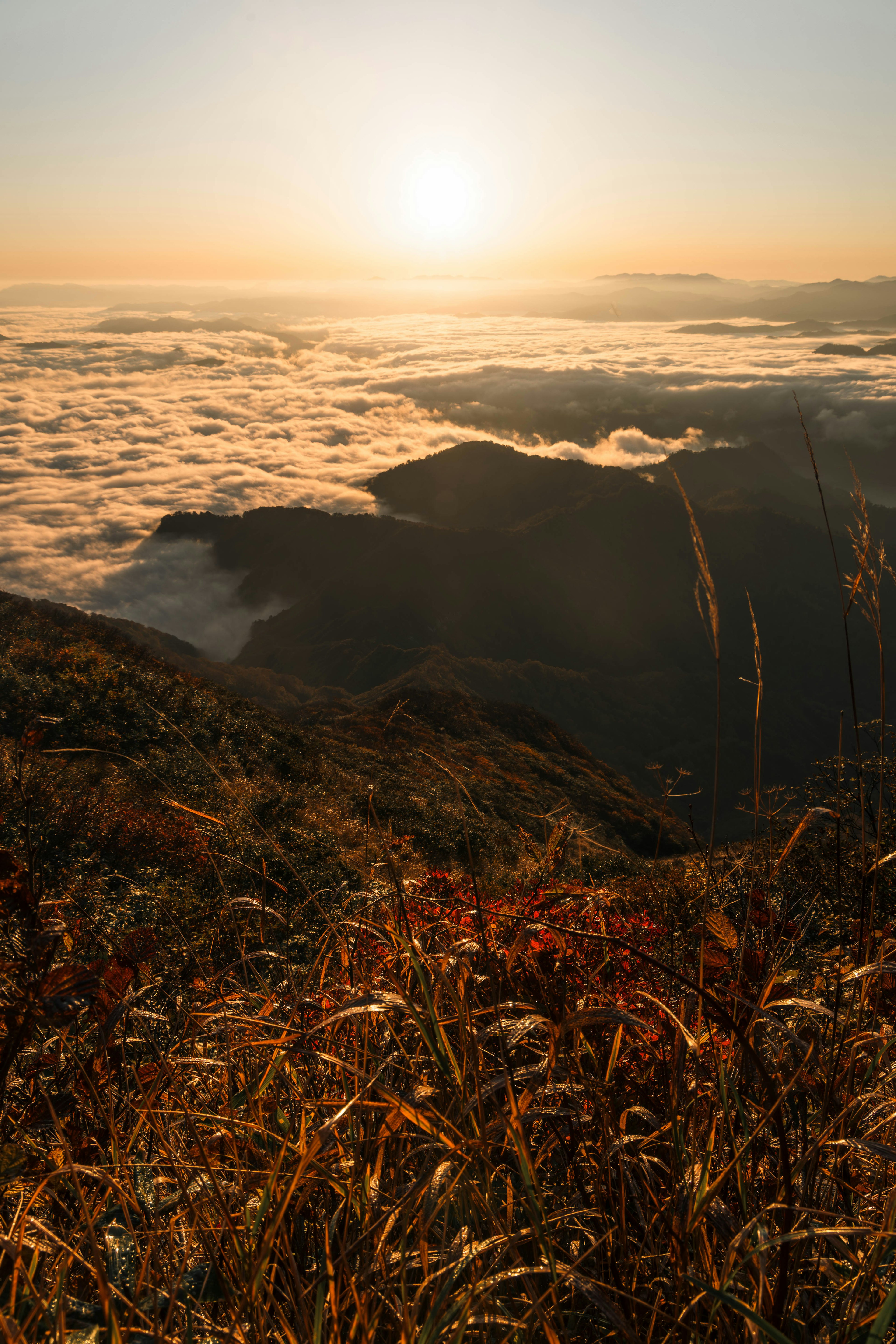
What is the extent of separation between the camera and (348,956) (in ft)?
6.84

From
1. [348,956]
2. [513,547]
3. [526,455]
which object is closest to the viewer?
[348,956]

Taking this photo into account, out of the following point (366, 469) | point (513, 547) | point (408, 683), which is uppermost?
point (366, 469)

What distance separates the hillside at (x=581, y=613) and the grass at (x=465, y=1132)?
2375 inches

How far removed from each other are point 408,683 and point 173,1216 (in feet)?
191

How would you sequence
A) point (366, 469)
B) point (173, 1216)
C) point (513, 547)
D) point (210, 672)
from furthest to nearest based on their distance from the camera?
point (366, 469) < point (513, 547) < point (210, 672) < point (173, 1216)

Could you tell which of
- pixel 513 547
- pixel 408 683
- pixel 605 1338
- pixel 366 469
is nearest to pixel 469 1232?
pixel 605 1338

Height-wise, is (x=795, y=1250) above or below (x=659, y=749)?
above

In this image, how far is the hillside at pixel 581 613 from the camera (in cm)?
8300

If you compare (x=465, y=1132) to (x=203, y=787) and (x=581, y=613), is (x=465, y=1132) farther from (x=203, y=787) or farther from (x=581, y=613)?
(x=581, y=613)

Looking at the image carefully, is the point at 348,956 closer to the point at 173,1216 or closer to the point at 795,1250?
the point at 173,1216

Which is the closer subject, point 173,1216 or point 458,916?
point 173,1216

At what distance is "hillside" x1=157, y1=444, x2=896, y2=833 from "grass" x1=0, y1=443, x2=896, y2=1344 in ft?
198

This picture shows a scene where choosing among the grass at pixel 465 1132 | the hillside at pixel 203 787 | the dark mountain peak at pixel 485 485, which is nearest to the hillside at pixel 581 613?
the dark mountain peak at pixel 485 485

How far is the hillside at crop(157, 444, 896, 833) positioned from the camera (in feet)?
272
